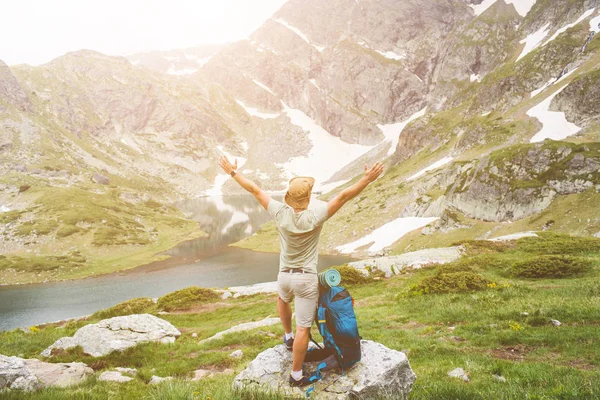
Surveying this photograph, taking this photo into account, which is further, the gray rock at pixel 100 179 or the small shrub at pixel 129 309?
the gray rock at pixel 100 179

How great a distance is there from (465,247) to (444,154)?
87.0 meters

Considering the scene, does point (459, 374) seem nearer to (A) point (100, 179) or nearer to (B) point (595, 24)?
(B) point (595, 24)

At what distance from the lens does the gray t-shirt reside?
20.6 ft

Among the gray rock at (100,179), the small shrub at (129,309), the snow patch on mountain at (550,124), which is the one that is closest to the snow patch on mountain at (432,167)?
the snow patch on mountain at (550,124)

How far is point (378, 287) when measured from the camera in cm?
2558

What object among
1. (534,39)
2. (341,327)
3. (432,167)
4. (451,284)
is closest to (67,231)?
(432,167)

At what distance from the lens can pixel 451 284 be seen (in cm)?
1773

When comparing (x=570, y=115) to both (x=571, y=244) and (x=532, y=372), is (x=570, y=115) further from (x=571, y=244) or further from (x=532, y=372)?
(x=532, y=372)

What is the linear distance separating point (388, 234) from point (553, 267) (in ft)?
184

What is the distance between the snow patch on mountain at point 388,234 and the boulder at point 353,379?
212ft

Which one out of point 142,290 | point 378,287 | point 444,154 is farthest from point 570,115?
point 142,290

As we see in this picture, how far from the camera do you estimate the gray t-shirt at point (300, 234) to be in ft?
20.6

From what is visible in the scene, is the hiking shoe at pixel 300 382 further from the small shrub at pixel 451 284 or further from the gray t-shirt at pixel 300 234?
the small shrub at pixel 451 284

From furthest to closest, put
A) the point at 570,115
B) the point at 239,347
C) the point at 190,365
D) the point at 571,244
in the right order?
the point at 570,115 → the point at 571,244 → the point at 239,347 → the point at 190,365
